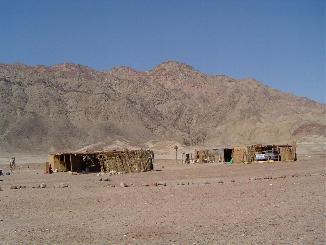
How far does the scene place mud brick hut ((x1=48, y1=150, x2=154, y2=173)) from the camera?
4016 cm

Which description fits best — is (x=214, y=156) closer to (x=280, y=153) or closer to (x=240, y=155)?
(x=240, y=155)

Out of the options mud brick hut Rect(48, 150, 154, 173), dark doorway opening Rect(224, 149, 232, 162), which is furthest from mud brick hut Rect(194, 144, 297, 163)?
mud brick hut Rect(48, 150, 154, 173)

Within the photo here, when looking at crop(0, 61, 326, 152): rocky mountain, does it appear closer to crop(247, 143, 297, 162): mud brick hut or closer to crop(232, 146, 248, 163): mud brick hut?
crop(232, 146, 248, 163): mud brick hut

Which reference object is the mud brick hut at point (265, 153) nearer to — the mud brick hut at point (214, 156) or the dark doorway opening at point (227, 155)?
the dark doorway opening at point (227, 155)

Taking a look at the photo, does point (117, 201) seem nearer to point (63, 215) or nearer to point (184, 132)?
point (63, 215)

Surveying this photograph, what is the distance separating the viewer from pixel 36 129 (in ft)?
299

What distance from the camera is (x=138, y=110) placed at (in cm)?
11312

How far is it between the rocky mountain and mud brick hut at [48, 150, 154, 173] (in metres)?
41.4

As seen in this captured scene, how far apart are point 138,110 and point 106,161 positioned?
238 feet

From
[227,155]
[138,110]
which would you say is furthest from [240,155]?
[138,110]

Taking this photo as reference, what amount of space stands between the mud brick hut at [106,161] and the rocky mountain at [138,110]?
4137 cm

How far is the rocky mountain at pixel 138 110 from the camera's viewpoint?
306ft

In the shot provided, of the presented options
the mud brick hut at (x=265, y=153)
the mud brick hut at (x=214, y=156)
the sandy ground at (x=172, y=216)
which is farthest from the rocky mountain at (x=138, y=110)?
the sandy ground at (x=172, y=216)

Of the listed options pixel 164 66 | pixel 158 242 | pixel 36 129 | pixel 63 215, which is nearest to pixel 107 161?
pixel 63 215
